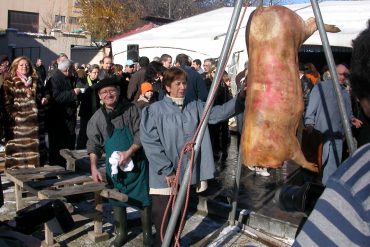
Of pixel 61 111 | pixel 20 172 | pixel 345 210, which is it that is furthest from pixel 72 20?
pixel 345 210

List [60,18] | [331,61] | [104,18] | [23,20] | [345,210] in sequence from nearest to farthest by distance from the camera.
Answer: [345,210] → [331,61] → [104,18] → [23,20] → [60,18]

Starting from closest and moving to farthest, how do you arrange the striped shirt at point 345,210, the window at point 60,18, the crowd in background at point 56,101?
1. the striped shirt at point 345,210
2. the crowd in background at point 56,101
3. the window at point 60,18

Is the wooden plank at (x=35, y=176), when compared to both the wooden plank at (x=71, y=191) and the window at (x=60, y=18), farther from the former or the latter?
the window at (x=60, y=18)

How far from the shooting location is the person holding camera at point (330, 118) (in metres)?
4.93

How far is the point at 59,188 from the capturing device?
466 centimetres

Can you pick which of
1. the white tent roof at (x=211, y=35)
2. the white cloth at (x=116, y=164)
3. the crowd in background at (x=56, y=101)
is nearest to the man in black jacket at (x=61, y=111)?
the crowd in background at (x=56, y=101)

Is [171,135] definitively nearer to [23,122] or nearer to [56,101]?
[23,122]

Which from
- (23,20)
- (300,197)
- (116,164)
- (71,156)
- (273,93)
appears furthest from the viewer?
(23,20)

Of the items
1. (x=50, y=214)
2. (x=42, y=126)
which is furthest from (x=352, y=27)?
(x=50, y=214)

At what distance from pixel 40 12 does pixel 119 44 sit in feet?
101

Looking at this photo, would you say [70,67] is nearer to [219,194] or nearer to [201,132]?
[219,194]

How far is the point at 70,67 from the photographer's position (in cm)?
700

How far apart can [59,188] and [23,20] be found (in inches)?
1665

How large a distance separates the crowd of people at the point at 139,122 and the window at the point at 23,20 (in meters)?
37.7
